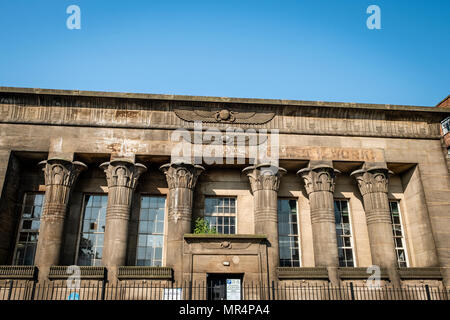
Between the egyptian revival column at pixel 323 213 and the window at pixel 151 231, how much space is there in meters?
7.04

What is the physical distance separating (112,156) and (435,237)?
15.4 meters

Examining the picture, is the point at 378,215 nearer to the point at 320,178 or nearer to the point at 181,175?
the point at 320,178

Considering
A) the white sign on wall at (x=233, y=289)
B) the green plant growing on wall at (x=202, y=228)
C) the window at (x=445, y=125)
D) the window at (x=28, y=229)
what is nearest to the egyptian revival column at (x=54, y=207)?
the window at (x=28, y=229)

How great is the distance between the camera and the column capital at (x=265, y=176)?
58.5ft

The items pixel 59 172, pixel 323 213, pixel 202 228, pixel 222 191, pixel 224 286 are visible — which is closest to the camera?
pixel 224 286

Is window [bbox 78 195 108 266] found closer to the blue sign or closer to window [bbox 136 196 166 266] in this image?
window [bbox 136 196 166 266]

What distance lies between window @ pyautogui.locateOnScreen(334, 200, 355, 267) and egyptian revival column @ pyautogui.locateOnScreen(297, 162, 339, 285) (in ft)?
5.10

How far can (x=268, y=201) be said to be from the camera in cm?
1755

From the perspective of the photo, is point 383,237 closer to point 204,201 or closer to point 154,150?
point 204,201

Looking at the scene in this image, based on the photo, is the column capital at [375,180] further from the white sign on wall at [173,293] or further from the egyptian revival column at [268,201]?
the white sign on wall at [173,293]

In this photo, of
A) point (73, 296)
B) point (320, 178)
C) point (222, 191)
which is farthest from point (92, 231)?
point (320, 178)

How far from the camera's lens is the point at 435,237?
17844mm

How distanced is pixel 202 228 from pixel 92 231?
5250 millimetres
